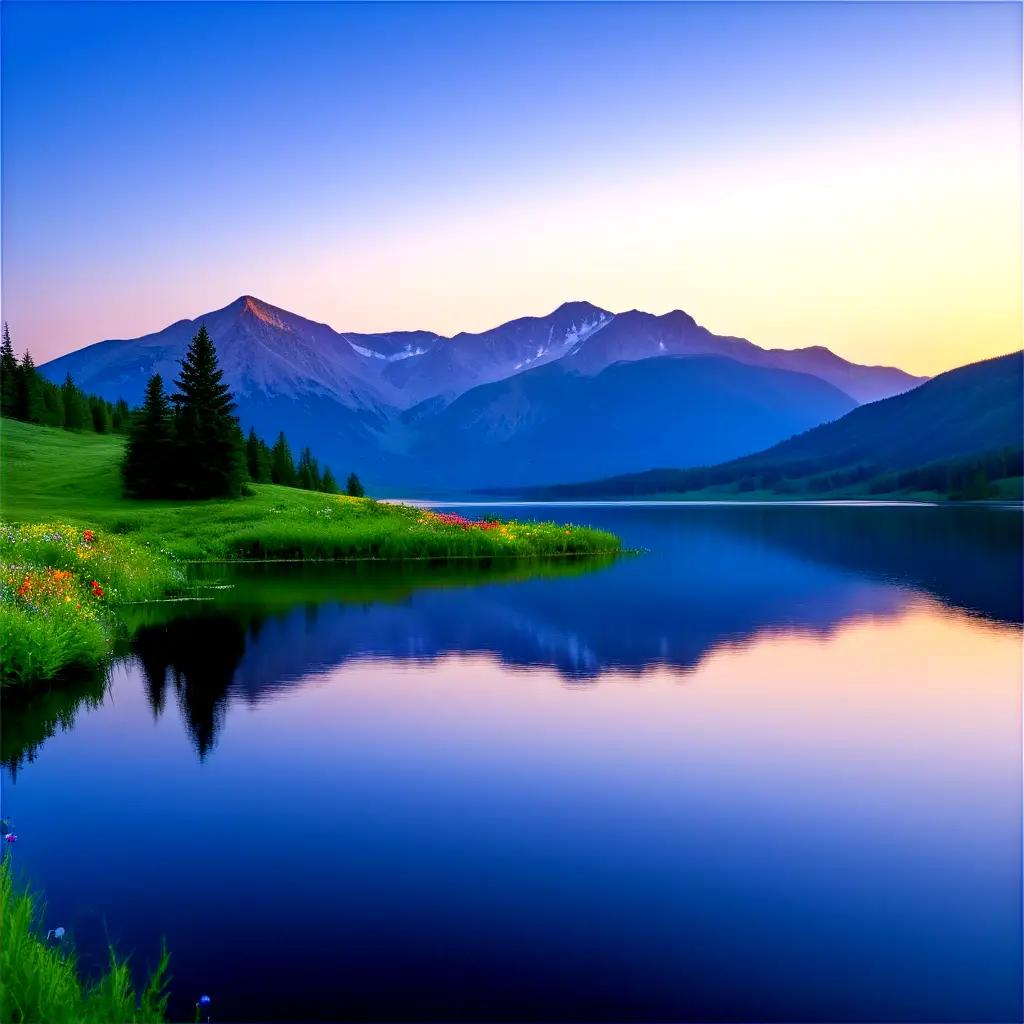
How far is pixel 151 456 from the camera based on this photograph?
7031cm

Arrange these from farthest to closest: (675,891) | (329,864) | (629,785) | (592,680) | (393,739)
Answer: (592,680) → (393,739) → (629,785) → (329,864) → (675,891)

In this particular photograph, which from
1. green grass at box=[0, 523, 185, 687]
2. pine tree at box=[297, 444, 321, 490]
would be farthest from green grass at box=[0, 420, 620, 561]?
pine tree at box=[297, 444, 321, 490]

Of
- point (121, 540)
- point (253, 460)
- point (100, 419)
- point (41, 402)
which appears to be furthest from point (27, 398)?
point (121, 540)

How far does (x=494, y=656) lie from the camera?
27.2m

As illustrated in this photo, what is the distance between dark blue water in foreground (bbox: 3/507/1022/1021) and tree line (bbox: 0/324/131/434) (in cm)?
8690

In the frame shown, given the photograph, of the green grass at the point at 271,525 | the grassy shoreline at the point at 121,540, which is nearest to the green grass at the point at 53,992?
the grassy shoreline at the point at 121,540

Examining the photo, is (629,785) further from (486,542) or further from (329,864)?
(486,542)

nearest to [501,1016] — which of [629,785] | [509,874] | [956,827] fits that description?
[509,874]

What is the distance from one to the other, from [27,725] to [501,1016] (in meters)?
13.6

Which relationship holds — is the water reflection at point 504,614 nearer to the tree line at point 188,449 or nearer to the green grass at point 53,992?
the green grass at point 53,992

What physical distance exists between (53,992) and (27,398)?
10952cm

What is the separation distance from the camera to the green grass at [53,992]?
7598 millimetres

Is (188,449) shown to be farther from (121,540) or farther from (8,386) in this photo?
(8,386)

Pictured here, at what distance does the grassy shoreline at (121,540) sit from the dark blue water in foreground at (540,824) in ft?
5.63
